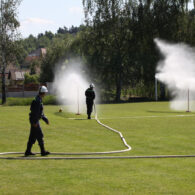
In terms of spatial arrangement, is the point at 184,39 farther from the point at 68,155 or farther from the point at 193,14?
the point at 68,155

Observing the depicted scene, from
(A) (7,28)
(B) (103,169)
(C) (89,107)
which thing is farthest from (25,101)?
(B) (103,169)

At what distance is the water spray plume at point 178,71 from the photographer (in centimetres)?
3953

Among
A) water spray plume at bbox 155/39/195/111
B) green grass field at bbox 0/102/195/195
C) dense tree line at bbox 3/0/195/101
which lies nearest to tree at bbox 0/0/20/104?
dense tree line at bbox 3/0/195/101

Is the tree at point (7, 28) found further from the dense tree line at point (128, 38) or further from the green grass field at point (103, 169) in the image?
the green grass field at point (103, 169)

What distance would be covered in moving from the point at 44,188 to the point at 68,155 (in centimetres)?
405

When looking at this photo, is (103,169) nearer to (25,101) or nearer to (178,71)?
(178,71)

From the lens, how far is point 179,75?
131 feet

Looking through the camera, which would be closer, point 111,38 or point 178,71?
point 178,71

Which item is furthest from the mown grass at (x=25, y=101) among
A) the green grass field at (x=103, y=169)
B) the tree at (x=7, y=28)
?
the green grass field at (x=103, y=169)

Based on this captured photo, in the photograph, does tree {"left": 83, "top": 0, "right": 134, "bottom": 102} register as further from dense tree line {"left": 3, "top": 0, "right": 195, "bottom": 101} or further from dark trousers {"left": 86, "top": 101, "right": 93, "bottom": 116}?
dark trousers {"left": 86, "top": 101, "right": 93, "bottom": 116}

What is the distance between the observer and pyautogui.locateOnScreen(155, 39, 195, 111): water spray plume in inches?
→ 1556

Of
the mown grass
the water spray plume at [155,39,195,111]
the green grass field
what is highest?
the water spray plume at [155,39,195,111]

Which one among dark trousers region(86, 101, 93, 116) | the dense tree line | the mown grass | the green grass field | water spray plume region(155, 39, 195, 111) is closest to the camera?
the green grass field

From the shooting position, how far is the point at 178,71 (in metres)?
39.5
